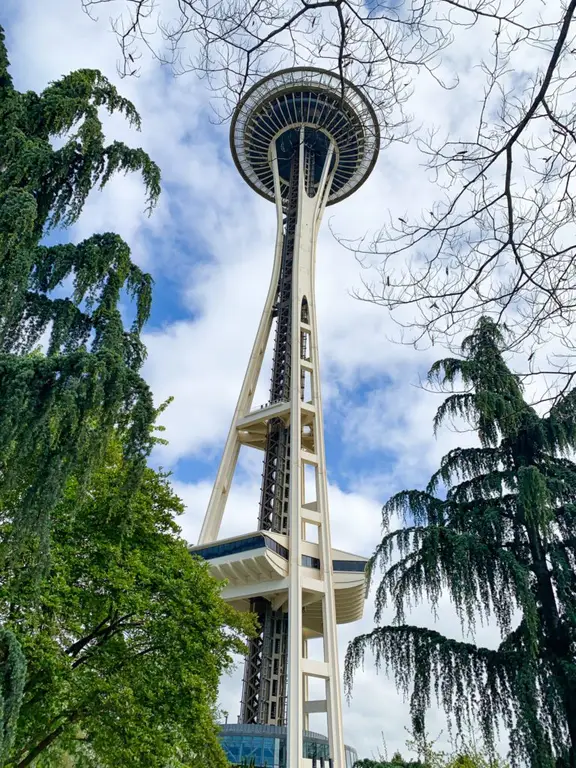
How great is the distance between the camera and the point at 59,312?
21.2 feet

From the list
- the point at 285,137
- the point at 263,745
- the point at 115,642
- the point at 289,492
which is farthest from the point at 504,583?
the point at 285,137

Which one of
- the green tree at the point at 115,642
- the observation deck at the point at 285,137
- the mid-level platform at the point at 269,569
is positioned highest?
the observation deck at the point at 285,137

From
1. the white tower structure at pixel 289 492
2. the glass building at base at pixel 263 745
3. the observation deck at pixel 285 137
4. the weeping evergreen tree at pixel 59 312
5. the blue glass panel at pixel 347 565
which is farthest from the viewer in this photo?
the observation deck at pixel 285 137

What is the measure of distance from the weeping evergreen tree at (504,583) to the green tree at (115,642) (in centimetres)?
262

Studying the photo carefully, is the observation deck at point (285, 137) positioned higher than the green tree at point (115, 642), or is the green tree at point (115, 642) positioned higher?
the observation deck at point (285, 137)

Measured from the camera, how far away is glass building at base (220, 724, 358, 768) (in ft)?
63.5

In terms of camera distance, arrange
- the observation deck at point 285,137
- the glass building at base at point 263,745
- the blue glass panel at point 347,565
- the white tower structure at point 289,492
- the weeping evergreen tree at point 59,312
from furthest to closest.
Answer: the observation deck at point 285,137 → the blue glass panel at point 347,565 → the white tower structure at point 289,492 → the glass building at base at point 263,745 → the weeping evergreen tree at point 59,312

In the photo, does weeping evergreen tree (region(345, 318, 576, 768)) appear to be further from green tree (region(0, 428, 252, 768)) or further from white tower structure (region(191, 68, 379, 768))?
white tower structure (region(191, 68, 379, 768))

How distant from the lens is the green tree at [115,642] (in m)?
8.27

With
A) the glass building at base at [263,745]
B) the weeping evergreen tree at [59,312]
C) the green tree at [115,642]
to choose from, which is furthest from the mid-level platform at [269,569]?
the weeping evergreen tree at [59,312]

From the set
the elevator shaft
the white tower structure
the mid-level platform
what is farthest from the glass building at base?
the mid-level platform

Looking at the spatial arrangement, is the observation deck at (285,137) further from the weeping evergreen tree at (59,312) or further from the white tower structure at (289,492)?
the weeping evergreen tree at (59,312)

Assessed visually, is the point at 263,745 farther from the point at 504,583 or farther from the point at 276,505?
the point at 504,583

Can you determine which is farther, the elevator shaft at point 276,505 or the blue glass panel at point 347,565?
the blue glass panel at point 347,565
